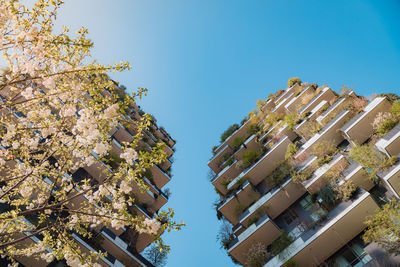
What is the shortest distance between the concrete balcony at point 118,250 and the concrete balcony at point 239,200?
7.81 metres

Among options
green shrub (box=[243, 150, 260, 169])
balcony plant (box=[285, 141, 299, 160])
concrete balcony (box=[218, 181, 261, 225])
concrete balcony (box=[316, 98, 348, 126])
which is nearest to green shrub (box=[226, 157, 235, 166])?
green shrub (box=[243, 150, 260, 169])

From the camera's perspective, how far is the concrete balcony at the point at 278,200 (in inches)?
698

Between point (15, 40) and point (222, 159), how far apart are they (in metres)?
23.6

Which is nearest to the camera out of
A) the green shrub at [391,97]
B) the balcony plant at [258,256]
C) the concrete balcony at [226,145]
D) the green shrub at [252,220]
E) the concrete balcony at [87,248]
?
the concrete balcony at [87,248]

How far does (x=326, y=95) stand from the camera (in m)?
23.0

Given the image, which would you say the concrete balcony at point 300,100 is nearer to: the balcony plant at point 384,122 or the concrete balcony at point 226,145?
the concrete balcony at point 226,145

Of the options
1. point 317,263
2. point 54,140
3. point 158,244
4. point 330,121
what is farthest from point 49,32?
point 330,121

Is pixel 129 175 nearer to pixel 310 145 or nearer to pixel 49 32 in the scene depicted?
pixel 49 32

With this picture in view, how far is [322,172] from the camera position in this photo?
16.0m

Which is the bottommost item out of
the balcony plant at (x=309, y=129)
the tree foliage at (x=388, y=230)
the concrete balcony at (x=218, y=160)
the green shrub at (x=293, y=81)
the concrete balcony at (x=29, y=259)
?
the tree foliage at (x=388, y=230)

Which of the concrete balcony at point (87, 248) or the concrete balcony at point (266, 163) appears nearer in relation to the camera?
the concrete balcony at point (87, 248)

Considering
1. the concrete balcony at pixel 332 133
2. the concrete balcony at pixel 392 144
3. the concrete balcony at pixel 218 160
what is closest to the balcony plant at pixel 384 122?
the concrete balcony at pixel 392 144

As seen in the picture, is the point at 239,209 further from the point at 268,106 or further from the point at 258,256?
the point at 268,106

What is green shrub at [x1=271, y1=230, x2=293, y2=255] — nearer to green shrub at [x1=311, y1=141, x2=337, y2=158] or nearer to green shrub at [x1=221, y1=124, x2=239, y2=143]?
green shrub at [x1=311, y1=141, x2=337, y2=158]
